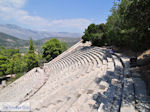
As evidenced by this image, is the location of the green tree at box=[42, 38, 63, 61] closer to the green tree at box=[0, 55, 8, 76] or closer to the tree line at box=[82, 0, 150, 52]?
the green tree at box=[0, 55, 8, 76]

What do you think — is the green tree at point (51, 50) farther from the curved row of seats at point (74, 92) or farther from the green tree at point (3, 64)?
the curved row of seats at point (74, 92)

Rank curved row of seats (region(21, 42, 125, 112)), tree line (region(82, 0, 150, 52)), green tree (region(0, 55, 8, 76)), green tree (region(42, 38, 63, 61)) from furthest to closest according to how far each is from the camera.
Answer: green tree (region(42, 38, 63, 61)) → green tree (region(0, 55, 8, 76)) → tree line (region(82, 0, 150, 52)) → curved row of seats (region(21, 42, 125, 112))

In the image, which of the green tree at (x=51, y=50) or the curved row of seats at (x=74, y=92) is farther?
the green tree at (x=51, y=50)

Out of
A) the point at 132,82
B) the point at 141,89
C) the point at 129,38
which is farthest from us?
the point at 129,38

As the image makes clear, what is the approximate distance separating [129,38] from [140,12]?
19.5 ft

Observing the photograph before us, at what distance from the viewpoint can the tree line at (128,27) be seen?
4215 millimetres

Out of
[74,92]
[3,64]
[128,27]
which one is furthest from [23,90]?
[3,64]

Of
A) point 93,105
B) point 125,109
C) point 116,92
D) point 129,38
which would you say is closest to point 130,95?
point 116,92

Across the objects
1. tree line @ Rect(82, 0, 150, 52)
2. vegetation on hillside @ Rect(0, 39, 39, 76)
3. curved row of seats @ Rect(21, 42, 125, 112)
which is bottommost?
vegetation on hillside @ Rect(0, 39, 39, 76)

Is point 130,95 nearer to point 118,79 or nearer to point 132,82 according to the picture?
point 132,82

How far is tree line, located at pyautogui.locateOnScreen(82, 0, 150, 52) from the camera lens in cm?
421

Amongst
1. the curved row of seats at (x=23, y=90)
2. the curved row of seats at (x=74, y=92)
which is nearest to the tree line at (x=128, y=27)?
the curved row of seats at (x=74, y=92)

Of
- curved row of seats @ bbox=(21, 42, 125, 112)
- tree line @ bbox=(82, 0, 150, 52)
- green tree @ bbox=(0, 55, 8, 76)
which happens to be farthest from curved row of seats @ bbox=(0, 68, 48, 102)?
green tree @ bbox=(0, 55, 8, 76)

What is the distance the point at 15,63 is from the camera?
84.6 ft
